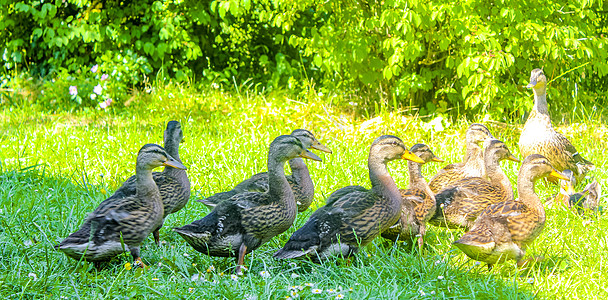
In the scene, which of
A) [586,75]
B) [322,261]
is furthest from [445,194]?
[586,75]

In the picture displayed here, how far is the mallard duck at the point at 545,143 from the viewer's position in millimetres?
→ 6402

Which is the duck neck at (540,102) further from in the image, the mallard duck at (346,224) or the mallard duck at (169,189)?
the mallard duck at (169,189)

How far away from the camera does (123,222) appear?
166 inches

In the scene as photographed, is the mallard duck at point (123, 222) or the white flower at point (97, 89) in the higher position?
the mallard duck at point (123, 222)

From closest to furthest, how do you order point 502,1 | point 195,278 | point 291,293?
point 291,293
point 195,278
point 502,1

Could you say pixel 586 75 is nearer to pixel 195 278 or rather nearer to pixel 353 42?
pixel 353 42

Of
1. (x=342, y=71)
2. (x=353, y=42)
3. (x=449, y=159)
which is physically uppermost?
(x=353, y=42)

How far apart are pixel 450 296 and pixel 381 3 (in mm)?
5703

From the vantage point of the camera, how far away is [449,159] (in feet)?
23.9

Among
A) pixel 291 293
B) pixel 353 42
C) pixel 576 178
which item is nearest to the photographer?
pixel 291 293

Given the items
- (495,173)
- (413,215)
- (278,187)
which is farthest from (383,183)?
(495,173)

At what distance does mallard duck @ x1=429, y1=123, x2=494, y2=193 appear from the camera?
5.86 meters

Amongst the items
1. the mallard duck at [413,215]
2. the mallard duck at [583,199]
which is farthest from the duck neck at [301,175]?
the mallard duck at [583,199]

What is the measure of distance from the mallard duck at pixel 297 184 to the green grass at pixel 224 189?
199 mm
